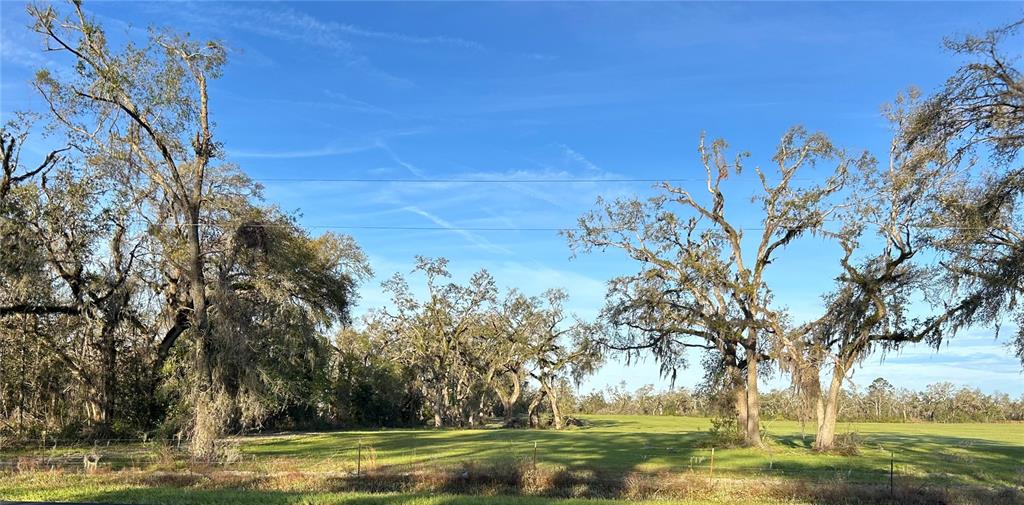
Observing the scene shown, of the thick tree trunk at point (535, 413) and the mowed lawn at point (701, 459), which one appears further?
the thick tree trunk at point (535, 413)

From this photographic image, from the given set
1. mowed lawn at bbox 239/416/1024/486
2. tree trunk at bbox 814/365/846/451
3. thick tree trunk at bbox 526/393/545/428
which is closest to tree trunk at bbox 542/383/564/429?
thick tree trunk at bbox 526/393/545/428

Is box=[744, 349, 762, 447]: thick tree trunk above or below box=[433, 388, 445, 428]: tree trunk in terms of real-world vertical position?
above

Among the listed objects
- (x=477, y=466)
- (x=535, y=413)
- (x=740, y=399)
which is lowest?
(x=535, y=413)

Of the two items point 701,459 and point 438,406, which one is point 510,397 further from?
point 701,459

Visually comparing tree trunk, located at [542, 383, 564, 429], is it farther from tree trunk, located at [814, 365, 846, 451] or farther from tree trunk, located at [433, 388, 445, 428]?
tree trunk, located at [814, 365, 846, 451]

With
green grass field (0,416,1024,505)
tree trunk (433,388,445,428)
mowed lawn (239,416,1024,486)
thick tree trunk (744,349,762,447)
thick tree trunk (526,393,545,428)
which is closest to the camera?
green grass field (0,416,1024,505)

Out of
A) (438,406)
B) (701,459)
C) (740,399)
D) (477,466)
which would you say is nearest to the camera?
(477,466)

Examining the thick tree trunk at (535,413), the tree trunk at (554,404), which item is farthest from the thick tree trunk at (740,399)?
the thick tree trunk at (535,413)

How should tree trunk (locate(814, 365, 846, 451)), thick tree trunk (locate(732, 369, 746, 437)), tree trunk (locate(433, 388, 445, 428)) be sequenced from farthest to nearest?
tree trunk (locate(433, 388, 445, 428)), thick tree trunk (locate(732, 369, 746, 437)), tree trunk (locate(814, 365, 846, 451))

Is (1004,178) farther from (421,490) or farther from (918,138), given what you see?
(421,490)

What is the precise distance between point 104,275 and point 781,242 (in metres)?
26.2

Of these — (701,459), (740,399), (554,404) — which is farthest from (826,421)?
(554,404)

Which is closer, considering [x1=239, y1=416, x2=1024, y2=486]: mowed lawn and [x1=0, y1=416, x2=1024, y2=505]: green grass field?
[x1=0, y1=416, x2=1024, y2=505]: green grass field

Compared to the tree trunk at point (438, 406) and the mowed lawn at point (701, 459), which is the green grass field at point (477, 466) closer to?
the mowed lawn at point (701, 459)
